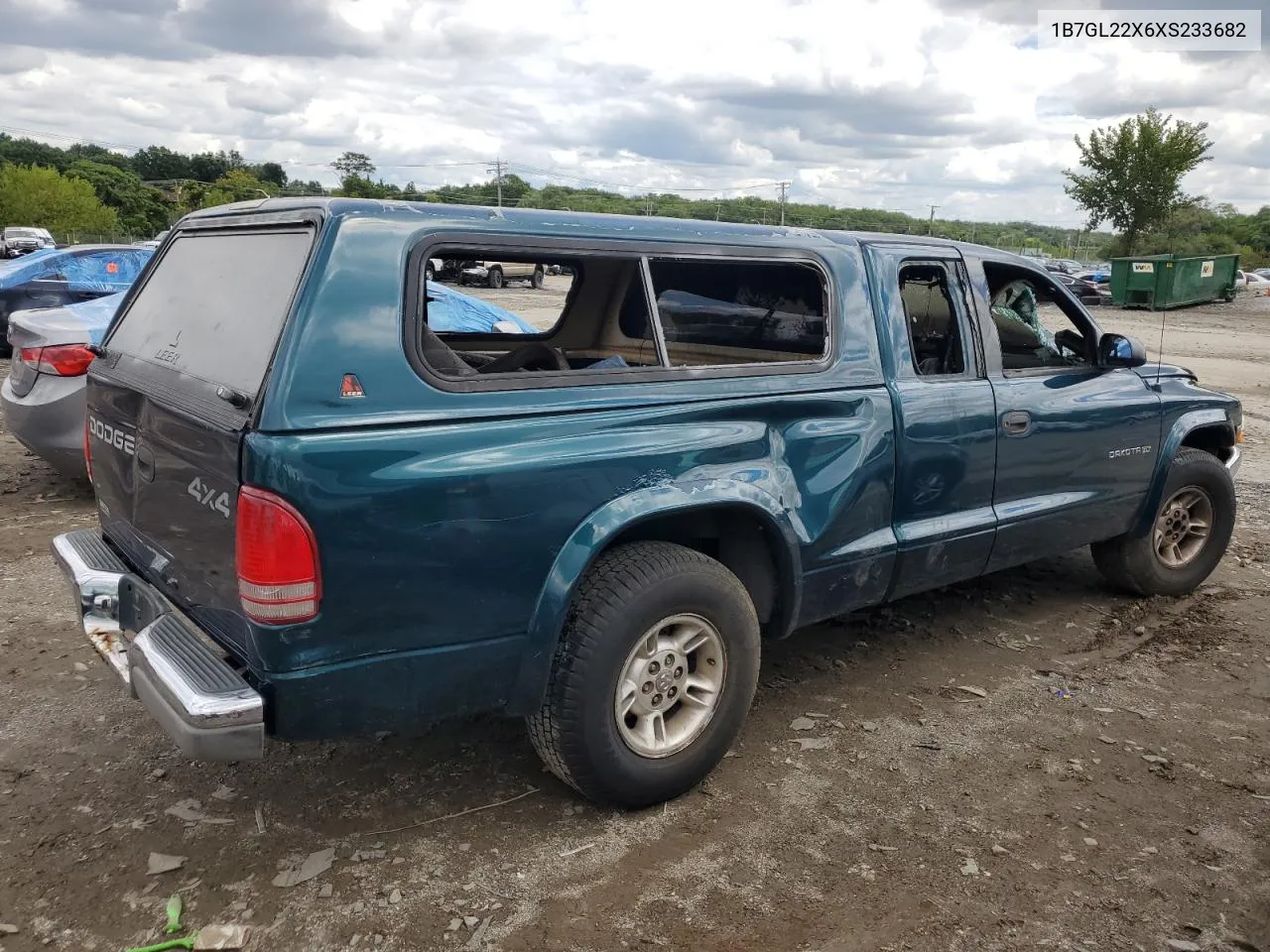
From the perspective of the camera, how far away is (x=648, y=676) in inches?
124

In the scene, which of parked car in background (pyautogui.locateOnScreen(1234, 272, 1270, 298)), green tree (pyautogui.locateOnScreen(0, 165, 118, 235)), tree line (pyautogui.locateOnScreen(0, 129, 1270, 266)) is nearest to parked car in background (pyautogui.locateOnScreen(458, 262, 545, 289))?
tree line (pyautogui.locateOnScreen(0, 129, 1270, 266))

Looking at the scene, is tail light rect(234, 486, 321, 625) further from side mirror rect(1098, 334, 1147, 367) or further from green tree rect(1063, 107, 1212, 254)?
green tree rect(1063, 107, 1212, 254)

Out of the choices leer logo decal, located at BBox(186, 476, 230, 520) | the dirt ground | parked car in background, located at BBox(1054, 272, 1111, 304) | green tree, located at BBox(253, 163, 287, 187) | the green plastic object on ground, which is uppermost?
green tree, located at BBox(253, 163, 287, 187)

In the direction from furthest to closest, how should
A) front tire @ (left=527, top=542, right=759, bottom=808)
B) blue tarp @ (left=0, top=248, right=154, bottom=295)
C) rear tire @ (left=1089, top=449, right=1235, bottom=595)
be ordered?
blue tarp @ (left=0, top=248, right=154, bottom=295) → rear tire @ (left=1089, top=449, right=1235, bottom=595) → front tire @ (left=527, top=542, right=759, bottom=808)

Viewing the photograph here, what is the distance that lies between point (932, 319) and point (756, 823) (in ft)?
7.15

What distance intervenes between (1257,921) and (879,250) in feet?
8.30

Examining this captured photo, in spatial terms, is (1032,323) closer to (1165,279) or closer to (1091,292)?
(1165,279)

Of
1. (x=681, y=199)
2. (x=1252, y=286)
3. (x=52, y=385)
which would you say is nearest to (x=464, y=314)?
(x=52, y=385)

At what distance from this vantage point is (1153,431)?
483 cm

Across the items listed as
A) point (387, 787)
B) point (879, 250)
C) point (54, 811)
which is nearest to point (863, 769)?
point (387, 787)

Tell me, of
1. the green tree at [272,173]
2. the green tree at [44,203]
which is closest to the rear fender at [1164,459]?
the green tree at [44,203]

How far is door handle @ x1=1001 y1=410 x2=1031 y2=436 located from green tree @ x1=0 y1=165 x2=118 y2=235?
76819mm

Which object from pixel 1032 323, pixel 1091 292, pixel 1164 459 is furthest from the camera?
pixel 1091 292

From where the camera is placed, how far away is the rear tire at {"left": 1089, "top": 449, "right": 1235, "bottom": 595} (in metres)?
5.07
